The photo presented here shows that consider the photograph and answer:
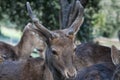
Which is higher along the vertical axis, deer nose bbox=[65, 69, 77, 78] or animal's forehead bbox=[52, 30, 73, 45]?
animal's forehead bbox=[52, 30, 73, 45]

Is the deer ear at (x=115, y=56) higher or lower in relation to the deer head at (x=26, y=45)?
higher

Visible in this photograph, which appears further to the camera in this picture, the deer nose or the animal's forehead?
the animal's forehead

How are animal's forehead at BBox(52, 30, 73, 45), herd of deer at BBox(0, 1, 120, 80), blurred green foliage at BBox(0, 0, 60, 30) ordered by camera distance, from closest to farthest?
herd of deer at BBox(0, 1, 120, 80) → animal's forehead at BBox(52, 30, 73, 45) → blurred green foliage at BBox(0, 0, 60, 30)

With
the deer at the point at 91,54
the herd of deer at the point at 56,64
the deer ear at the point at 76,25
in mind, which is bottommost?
the deer at the point at 91,54

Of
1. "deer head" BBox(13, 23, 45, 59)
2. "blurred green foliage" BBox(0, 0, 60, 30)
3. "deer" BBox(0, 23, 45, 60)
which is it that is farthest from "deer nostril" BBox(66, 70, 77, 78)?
"blurred green foliage" BBox(0, 0, 60, 30)

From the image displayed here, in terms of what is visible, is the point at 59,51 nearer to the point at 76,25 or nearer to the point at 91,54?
the point at 76,25

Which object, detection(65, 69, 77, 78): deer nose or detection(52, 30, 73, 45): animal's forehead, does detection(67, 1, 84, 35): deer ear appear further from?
detection(65, 69, 77, 78): deer nose

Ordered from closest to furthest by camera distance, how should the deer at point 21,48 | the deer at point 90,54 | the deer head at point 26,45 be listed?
the deer at point 90,54 → the deer at point 21,48 → the deer head at point 26,45

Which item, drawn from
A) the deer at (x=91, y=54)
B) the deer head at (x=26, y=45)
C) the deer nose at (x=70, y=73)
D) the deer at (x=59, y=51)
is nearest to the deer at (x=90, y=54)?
the deer at (x=91, y=54)

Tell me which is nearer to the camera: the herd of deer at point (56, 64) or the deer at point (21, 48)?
the herd of deer at point (56, 64)

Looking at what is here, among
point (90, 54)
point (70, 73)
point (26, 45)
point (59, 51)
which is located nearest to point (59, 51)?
point (59, 51)

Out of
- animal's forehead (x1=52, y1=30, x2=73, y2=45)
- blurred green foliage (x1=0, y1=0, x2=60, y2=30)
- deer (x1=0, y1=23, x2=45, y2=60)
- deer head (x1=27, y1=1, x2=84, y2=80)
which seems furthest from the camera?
blurred green foliage (x1=0, y1=0, x2=60, y2=30)

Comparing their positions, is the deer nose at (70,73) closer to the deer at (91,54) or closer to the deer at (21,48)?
the deer at (91,54)

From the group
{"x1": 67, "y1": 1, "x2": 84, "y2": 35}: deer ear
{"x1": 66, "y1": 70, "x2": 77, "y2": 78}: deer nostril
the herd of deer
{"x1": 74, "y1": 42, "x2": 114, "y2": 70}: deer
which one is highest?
{"x1": 67, "y1": 1, "x2": 84, "y2": 35}: deer ear
